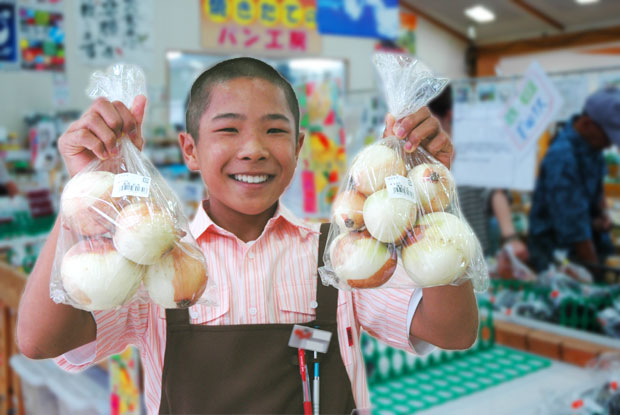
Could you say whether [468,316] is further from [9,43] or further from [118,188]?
[9,43]

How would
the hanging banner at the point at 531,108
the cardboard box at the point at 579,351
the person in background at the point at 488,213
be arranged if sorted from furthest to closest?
the person in background at the point at 488,213, the hanging banner at the point at 531,108, the cardboard box at the point at 579,351

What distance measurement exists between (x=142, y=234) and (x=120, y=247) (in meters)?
0.04

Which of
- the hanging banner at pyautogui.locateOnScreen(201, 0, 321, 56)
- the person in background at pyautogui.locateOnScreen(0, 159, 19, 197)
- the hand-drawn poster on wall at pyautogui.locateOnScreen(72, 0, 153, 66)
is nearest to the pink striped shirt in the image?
the person in background at pyautogui.locateOnScreen(0, 159, 19, 197)

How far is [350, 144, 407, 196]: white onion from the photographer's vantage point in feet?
2.82

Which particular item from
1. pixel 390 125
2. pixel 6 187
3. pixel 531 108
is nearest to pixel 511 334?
pixel 531 108

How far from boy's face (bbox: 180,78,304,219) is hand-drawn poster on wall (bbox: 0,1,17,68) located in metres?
4.67

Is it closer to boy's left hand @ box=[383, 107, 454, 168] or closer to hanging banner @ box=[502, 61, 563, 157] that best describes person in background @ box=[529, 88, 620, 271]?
hanging banner @ box=[502, 61, 563, 157]

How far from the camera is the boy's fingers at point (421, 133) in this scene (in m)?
0.92

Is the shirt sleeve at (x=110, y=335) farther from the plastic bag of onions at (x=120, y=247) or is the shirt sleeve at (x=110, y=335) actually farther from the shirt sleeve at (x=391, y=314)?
the shirt sleeve at (x=391, y=314)

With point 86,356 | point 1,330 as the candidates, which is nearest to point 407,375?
point 86,356

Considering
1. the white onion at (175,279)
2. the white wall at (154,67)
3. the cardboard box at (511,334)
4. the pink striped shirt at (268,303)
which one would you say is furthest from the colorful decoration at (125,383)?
the white wall at (154,67)

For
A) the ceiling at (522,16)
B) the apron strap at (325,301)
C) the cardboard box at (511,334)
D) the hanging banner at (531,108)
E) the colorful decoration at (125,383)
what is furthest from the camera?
the ceiling at (522,16)

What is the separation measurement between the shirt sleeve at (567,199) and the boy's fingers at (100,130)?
2673mm

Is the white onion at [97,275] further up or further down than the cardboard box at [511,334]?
further up
